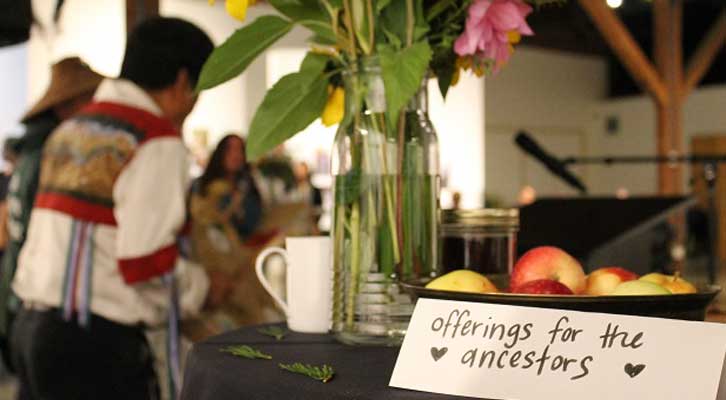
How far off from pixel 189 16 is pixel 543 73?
7.40 m

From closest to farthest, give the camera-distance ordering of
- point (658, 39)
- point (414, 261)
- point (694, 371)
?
point (694, 371), point (414, 261), point (658, 39)

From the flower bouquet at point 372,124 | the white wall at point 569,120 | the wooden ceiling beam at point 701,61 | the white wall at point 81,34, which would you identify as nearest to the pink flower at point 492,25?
the flower bouquet at point 372,124

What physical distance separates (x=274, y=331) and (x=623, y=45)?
726cm

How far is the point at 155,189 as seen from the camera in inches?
76.7

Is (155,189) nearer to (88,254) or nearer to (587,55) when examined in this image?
(88,254)

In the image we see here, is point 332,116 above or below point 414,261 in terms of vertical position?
above

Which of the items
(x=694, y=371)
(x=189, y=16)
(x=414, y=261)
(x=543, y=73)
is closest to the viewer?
(x=694, y=371)

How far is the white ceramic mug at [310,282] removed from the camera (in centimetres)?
112

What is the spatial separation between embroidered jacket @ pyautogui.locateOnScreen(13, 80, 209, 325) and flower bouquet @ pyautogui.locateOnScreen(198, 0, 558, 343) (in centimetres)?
94

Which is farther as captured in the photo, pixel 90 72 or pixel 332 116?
pixel 90 72

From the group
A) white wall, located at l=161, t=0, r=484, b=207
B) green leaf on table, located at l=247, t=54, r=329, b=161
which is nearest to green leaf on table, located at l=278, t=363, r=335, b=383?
green leaf on table, located at l=247, t=54, r=329, b=161

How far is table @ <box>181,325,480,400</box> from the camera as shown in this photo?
31.7 inches

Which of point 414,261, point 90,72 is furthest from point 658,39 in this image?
point 414,261

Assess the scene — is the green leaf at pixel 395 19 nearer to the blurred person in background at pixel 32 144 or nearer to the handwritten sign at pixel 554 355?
the handwritten sign at pixel 554 355
